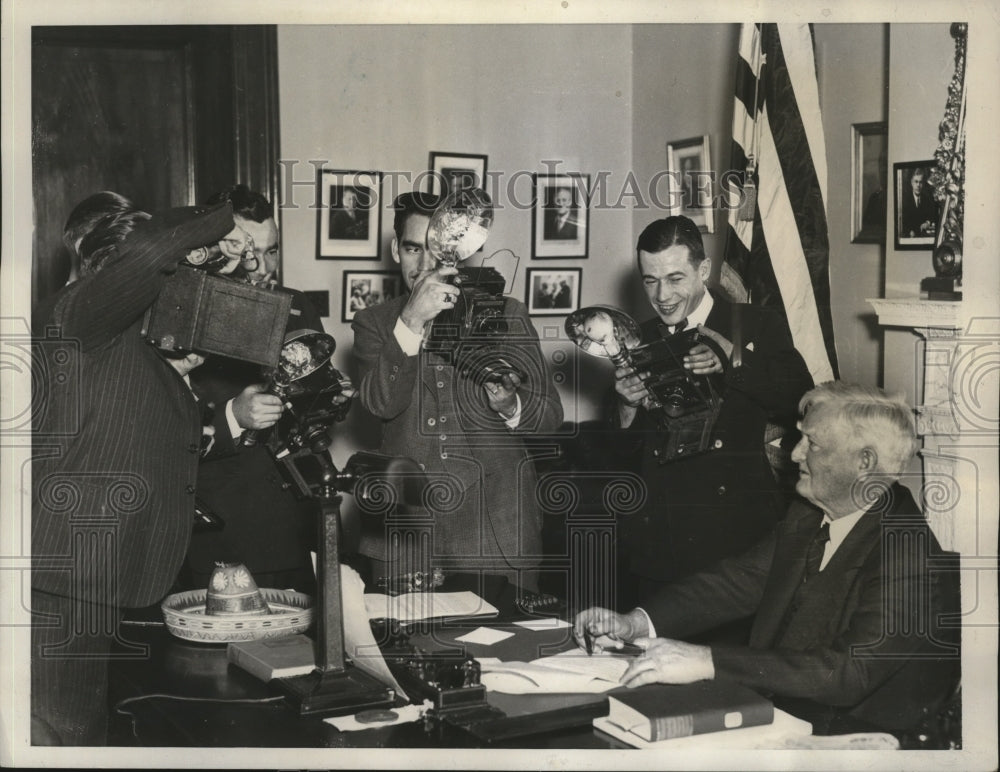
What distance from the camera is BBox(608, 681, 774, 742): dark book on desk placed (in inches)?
94.3

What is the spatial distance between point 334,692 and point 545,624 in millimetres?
647

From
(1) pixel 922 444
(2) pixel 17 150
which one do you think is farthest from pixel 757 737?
(2) pixel 17 150

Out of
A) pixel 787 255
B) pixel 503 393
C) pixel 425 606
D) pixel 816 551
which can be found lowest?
pixel 425 606

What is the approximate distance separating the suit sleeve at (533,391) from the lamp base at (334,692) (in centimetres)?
119

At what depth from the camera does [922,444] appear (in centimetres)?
339

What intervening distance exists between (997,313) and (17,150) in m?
3.03

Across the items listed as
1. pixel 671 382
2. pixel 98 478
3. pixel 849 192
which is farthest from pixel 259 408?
pixel 849 192

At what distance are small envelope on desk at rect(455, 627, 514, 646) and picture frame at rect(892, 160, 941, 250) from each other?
5.81ft

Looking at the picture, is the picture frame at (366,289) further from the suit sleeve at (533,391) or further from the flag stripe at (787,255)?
the flag stripe at (787,255)

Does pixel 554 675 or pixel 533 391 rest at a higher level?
pixel 533 391

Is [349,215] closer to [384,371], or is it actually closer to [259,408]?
[384,371]

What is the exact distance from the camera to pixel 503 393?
3602 millimetres

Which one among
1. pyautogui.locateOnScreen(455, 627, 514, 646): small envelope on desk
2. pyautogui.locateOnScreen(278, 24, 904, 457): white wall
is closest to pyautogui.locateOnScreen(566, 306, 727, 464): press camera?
pyautogui.locateOnScreen(278, 24, 904, 457): white wall

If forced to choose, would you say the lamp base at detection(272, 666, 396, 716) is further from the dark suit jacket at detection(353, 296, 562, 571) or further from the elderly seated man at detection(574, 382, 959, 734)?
the dark suit jacket at detection(353, 296, 562, 571)
